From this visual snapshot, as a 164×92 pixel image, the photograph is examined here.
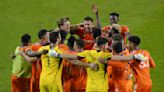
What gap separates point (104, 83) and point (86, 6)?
10.8m

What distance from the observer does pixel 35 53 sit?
13.8 meters

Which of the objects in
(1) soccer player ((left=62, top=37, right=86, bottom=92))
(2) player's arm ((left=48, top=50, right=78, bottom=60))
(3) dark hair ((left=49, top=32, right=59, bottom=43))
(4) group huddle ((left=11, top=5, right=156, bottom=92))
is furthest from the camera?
(1) soccer player ((left=62, top=37, right=86, bottom=92))

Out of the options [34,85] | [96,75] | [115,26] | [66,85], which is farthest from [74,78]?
[115,26]

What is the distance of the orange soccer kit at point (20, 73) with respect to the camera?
47.9 feet

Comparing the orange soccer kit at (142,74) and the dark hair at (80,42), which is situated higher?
the dark hair at (80,42)

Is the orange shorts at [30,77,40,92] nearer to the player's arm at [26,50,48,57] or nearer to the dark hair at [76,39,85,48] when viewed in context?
the player's arm at [26,50,48,57]

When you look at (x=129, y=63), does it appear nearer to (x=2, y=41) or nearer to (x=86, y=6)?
(x=2, y=41)

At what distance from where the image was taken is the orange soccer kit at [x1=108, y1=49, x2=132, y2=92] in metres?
13.6

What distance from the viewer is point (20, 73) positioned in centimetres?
1463

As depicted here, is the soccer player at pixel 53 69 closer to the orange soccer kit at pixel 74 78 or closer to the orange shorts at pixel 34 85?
the orange soccer kit at pixel 74 78

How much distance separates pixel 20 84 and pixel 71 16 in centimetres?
826

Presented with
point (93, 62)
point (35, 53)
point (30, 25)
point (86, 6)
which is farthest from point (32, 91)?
point (86, 6)

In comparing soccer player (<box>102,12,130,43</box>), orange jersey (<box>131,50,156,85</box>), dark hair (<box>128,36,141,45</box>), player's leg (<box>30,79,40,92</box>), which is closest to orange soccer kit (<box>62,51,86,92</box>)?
player's leg (<box>30,79,40,92</box>)

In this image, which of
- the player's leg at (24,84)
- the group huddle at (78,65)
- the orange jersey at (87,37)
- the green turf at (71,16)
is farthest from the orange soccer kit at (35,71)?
the green turf at (71,16)
